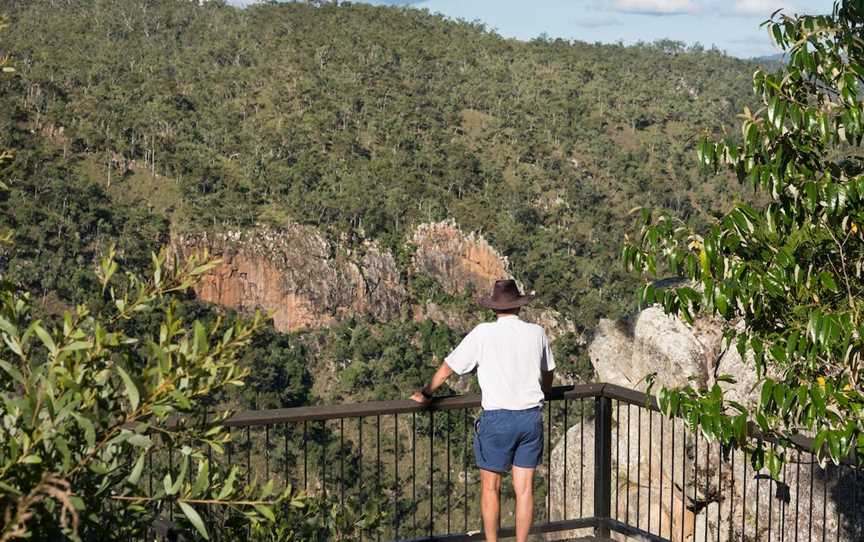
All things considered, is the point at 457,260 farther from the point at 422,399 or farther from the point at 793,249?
the point at 793,249

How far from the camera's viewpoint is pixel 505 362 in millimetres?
4348

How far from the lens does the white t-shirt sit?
4.36 m

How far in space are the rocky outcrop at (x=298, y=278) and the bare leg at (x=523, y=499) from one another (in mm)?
42207

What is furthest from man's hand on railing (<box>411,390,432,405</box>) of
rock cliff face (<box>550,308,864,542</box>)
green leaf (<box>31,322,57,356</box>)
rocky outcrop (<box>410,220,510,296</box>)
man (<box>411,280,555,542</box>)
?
rocky outcrop (<box>410,220,510,296</box>)

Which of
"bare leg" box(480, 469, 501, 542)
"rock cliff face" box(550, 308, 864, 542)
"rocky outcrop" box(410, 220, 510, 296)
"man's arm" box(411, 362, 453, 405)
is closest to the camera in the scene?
"man's arm" box(411, 362, 453, 405)

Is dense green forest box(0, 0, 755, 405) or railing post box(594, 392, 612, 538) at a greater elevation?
dense green forest box(0, 0, 755, 405)

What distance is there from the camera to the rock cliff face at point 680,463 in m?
10.9

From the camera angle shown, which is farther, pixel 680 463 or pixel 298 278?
pixel 298 278

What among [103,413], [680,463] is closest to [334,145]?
[680,463]

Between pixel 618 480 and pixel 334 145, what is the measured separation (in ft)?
179

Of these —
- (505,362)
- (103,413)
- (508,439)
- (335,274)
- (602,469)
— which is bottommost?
(335,274)

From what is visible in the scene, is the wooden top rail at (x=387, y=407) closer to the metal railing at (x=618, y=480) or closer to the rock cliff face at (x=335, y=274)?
the metal railing at (x=618, y=480)

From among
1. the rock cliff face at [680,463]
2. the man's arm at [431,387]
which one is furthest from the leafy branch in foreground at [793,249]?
the rock cliff face at [680,463]

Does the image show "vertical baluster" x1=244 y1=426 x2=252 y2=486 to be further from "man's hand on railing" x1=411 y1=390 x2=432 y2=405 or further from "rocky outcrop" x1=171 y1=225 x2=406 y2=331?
"rocky outcrop" x1=171 y1=225 x2=406 y2=331
